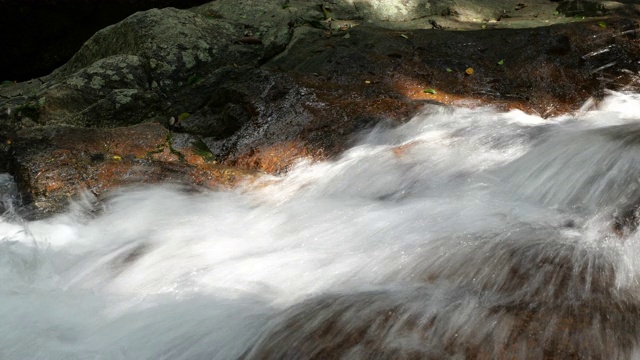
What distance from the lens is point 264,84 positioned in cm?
489

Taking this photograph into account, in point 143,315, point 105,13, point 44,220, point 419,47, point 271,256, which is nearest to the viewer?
point 143,315

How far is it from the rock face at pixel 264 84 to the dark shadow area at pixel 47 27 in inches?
47.7

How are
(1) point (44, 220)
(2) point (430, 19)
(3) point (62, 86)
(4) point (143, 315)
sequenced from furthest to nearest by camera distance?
(2) point (430, 19) → (3) point (62, 86) → (1) point (44, 220) → (4) point (143, 315)

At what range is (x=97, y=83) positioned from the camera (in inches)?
212

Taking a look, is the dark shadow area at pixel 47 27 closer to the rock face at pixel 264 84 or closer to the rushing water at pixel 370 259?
the rock face at pixel 264 84

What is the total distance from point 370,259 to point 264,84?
7.39 ft

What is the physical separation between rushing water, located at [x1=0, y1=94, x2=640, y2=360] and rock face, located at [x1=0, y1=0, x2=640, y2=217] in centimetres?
32

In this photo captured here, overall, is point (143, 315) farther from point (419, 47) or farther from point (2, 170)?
point (419, 47)

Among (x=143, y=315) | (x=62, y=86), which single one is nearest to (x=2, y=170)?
(x=62, y=86)

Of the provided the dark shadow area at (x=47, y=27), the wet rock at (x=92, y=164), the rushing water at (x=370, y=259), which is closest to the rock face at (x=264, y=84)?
the wet rock at (x=92, y=164)

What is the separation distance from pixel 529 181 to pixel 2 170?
141 inches

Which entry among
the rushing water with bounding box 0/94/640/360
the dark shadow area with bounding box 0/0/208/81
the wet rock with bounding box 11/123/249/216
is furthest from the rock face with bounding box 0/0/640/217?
the dark shadow area with bounding box 0/0/208/81

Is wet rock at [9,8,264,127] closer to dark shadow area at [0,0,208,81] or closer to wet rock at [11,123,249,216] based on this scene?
wet rock at [11,123,249,216]

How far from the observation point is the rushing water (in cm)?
253
